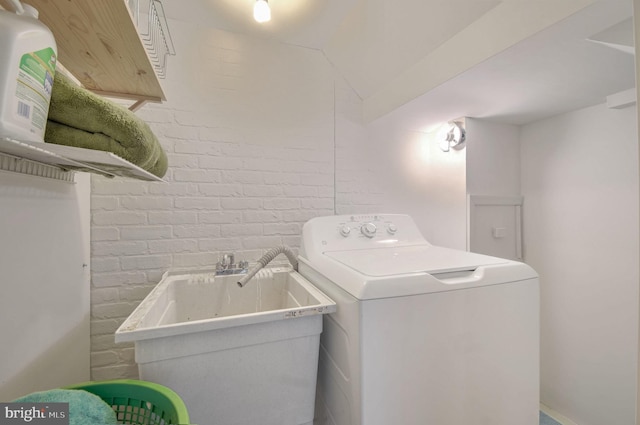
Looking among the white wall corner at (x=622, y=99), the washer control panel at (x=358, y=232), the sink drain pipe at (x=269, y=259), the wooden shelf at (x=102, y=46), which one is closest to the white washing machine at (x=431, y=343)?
the washer control panel at (x=358, y=232)

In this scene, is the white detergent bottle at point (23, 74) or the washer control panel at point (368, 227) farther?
the washer control panel at point (368, 227)

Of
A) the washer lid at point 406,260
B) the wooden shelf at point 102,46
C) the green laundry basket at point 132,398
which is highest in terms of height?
the wooden shelf at point 102,46

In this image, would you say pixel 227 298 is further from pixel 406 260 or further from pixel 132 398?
pixel 406 260

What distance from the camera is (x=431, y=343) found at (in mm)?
851

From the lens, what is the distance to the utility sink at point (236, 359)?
2.60 feet

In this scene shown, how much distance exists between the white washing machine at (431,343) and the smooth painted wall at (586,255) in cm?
95

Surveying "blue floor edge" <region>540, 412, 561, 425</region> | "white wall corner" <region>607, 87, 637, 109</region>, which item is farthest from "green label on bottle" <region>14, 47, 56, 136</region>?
"blue floor edge" <region>540, 412, 561, 425</region>

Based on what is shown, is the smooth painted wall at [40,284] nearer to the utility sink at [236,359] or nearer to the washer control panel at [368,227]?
the utility sink at [236,359]

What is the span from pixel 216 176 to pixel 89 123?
0.89m

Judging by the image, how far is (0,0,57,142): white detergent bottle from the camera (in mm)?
437

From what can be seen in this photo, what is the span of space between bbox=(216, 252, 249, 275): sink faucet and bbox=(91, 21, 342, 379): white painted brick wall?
0.11m

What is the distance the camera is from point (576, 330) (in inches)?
63.9

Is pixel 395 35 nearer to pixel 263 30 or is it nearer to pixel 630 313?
pixel 263 30

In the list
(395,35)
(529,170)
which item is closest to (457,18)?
(395,35)
